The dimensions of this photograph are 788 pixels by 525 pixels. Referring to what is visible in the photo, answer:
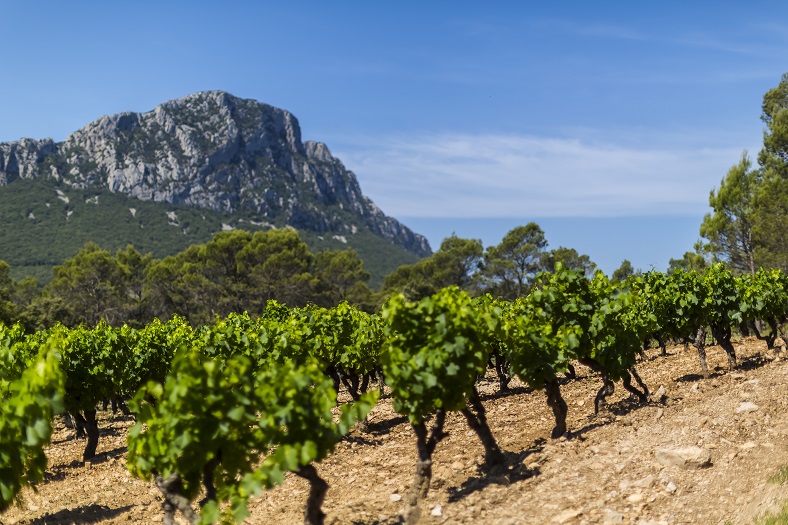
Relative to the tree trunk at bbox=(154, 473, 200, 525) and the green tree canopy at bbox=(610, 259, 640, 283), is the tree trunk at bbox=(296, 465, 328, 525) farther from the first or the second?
the green tree canopy at bbox=(610, 259, 640, 283)

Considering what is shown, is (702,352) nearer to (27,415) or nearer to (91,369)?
(27,415)

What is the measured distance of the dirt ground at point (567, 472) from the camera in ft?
33.3

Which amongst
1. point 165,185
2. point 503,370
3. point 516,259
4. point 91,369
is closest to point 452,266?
point 516,259

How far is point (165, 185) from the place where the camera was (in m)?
173

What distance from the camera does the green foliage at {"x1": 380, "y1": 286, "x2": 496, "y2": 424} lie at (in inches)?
414

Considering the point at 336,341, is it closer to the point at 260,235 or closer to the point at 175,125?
the point at 260,235

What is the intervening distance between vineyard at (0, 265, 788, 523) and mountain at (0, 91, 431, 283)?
418ft

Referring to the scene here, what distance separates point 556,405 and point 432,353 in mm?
4597

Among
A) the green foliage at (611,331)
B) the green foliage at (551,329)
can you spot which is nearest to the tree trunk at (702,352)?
the green foliage at (611,331)

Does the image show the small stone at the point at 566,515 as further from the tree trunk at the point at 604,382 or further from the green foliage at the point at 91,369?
the green foliage at the point at 91,369

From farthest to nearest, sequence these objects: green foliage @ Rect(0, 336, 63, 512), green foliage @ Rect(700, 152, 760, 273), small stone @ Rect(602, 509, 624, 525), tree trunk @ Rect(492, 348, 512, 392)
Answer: green foliage @ Rect(700, 152, 760, 273)
tree trunk @ Rect(492, 348, 512, 392)
small stone @ Rect(602, 509, 624, 525)
green foliage @ Rect(0, 336, 63, 512)

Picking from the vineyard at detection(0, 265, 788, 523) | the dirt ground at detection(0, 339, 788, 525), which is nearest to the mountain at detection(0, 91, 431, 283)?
the vineyard at detection(0, 265, 788, 523)

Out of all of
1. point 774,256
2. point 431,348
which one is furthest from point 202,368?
point 774,256

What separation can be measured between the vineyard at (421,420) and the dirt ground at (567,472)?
5 cm
